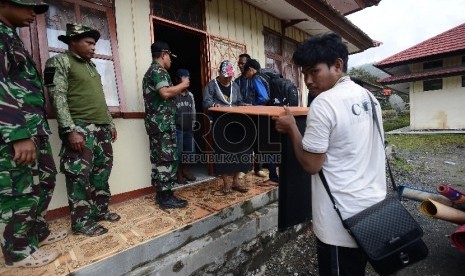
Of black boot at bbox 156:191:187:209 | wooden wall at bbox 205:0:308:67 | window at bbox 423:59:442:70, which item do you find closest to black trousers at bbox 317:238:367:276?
black boot at bbox 156:191:187:209

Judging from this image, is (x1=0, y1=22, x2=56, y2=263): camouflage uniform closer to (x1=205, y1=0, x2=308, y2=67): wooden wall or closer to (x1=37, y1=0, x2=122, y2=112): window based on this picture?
(x1=37, y1=0, x2=122, y2=112): window

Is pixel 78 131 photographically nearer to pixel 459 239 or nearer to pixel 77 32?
pixel 77 32

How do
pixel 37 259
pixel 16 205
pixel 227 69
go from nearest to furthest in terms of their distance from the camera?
pixel 16 205 < pixel 37 259 < pixel 227 69

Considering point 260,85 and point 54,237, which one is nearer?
point 54,237

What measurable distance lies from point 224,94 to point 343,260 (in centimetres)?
287

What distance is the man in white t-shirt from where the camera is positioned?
142 cm

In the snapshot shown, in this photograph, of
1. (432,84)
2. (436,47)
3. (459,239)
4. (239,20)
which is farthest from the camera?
(432,84)

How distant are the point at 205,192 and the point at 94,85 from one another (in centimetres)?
204

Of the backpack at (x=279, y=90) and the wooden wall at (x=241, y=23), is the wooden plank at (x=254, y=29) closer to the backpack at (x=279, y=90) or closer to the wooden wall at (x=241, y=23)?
the wooden wall at (x=241, y=23)

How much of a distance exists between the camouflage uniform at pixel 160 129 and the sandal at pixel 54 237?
1.04 metres

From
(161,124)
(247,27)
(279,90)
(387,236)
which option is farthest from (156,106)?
(247,27)

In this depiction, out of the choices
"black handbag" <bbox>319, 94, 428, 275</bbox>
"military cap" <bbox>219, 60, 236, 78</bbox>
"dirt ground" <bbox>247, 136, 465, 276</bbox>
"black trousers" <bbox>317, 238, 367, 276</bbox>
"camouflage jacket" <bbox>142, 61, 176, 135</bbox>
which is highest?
"military cap" <bbox>219, 60, 236, 78</bbox>

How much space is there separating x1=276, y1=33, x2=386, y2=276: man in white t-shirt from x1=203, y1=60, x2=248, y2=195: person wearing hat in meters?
2.28

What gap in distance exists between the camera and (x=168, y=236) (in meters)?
2.59
